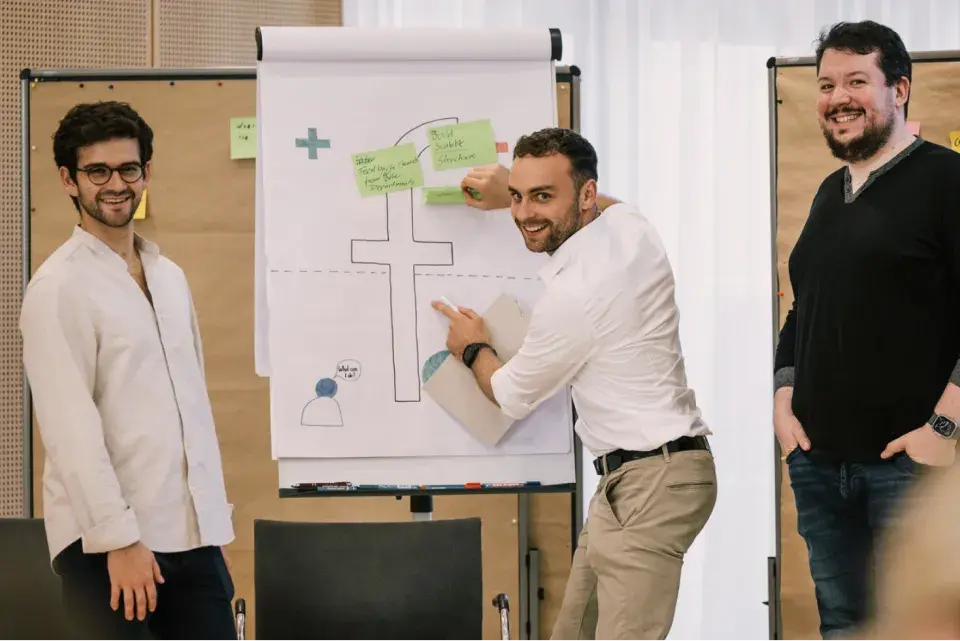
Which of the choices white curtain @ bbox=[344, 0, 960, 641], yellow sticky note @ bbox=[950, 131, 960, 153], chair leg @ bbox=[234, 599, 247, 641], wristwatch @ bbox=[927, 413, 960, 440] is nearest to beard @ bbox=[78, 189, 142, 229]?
chair leg @ bbox=[234, 599, 247, 641]

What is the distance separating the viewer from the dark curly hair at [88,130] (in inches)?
84.0

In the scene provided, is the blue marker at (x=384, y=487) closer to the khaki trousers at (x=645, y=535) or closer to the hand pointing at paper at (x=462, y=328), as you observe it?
the hand pointing at paper at (x=462, y=328)

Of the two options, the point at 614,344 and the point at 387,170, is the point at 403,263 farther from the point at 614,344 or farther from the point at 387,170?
the point at 614,344

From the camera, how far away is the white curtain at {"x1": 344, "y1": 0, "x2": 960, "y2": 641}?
3648 mm

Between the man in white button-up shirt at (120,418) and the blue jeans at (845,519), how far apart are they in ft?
3.99

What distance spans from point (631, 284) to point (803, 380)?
426 millimetres

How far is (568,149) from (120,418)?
1.06 meters

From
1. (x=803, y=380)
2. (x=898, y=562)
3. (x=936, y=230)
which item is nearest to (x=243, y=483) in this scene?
(x=803, y=380)

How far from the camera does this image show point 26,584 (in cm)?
238

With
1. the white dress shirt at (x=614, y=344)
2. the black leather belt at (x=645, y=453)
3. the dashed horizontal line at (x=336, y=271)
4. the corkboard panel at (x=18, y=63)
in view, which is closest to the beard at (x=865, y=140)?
the white dress shirt at (x=614, y=344)

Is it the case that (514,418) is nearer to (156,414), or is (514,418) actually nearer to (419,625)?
(419,625)

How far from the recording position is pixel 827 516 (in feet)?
6.98

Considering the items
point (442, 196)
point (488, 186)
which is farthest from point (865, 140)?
point (442, 196)

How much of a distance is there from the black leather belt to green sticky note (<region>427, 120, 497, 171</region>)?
76 cm
